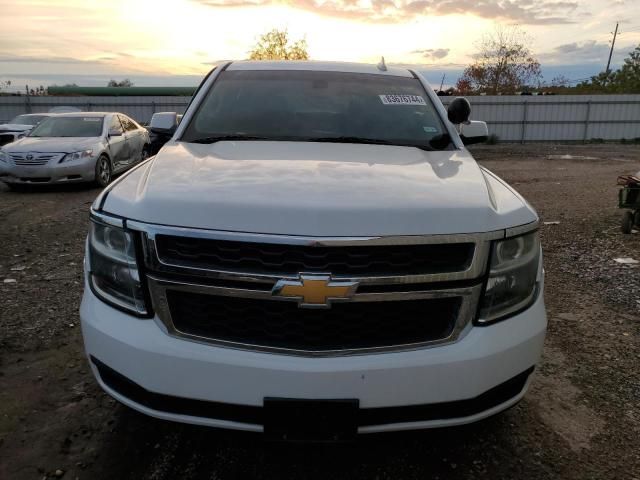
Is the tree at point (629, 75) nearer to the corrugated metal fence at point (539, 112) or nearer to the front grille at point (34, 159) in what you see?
the corrugated metal fence at point (539, 112)

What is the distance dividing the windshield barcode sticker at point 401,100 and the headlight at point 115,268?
1986 millimetres

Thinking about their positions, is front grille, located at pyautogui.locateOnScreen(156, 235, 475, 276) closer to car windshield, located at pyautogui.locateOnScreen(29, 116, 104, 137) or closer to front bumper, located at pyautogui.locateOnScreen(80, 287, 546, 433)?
front bumper, located at pyautogui.locateOnScreen(80, 287, 546, 433)

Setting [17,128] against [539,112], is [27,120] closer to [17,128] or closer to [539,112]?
[17,128]

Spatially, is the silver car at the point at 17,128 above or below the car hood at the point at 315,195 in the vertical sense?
below

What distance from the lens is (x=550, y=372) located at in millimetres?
3205

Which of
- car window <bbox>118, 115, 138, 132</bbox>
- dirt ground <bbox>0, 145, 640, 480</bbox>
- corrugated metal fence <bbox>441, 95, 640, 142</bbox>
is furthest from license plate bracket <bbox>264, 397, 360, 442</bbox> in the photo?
corrugated metal fence <bbox>441, 95, 640, 142</bbox>

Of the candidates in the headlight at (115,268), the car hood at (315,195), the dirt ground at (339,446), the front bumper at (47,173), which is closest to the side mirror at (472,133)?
the car hood at (315,195)

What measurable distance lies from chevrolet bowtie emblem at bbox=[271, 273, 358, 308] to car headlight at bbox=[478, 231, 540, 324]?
1.77ft

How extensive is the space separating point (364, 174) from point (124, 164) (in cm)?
1041

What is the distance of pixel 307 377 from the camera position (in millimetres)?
A: 1834

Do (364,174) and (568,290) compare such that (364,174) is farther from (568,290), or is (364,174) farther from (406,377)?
(568,290)

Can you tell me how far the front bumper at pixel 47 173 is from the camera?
387 inches

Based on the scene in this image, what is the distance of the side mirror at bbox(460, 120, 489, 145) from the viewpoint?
3.73 metres

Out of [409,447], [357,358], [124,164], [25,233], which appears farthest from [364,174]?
[124,164]
